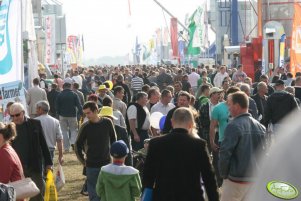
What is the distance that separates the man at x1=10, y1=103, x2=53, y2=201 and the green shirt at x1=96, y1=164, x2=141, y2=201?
1.27 meters

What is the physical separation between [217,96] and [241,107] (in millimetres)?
4567

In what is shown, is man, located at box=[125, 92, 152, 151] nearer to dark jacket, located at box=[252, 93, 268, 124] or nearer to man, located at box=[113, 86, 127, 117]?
man, located at box=[113, 86, 127, 117]

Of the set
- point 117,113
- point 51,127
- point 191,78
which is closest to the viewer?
point 51,127

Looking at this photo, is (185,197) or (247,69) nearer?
(185,197)

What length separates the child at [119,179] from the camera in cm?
854

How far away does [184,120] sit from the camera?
693 cm

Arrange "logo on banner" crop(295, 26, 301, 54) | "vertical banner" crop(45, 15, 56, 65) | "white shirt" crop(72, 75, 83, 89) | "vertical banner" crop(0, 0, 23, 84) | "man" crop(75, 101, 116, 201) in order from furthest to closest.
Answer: "vertical banner" crop(45, 15, 56, 65) < "white shirt" crop(72, 75, 83, 89) < "logo on banner" crop(295, 26, 301, 54) < "vertical banner" crop(0, 0, 23, 84) < "man" crop(75, 101, 116, 201)

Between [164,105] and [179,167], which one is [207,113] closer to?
[164,105]

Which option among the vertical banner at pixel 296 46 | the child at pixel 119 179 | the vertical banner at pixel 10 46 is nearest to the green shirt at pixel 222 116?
the child at pixel 119 179

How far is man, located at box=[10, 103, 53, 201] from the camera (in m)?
9.49

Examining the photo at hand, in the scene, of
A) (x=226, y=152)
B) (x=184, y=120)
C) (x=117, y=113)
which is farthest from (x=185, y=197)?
(x=117, y=113)

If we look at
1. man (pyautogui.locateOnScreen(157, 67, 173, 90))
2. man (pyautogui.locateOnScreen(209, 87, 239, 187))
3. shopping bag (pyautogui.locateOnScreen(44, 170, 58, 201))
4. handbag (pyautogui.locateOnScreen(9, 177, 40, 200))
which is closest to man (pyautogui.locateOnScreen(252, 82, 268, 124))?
man (pyautogui.locateOnScreen(209, 87, 239, 187))

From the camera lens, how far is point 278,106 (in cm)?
1341

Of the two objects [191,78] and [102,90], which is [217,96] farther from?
[191,78]
